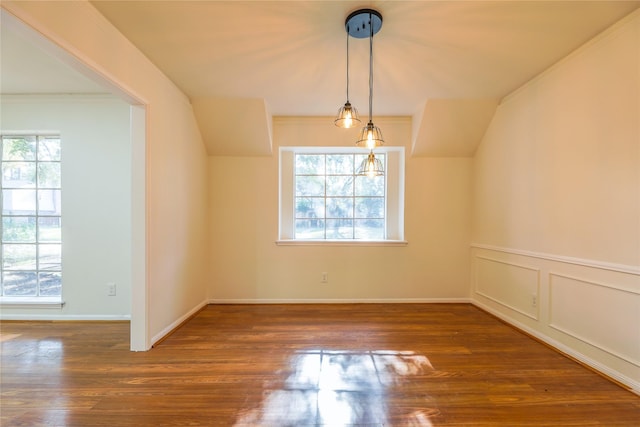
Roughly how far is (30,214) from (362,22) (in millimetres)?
3854

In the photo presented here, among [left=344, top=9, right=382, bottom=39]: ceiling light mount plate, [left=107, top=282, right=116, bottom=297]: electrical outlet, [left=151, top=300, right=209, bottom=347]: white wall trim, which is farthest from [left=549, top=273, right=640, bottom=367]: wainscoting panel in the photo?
[left=107, top=282, right=116, bottom=297]: electrical outlet

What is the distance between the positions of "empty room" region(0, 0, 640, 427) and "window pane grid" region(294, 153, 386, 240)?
3cm

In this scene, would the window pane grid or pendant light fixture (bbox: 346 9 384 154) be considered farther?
the window pane grid

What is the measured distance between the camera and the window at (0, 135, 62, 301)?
9.42ft

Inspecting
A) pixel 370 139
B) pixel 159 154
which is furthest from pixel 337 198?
pixel 159 154

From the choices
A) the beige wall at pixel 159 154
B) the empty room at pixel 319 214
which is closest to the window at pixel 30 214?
the empty room at pixel 319 214

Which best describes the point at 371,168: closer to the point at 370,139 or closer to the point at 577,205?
the point at 370,139

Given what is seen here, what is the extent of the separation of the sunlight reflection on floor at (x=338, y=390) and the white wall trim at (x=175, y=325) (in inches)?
49.9

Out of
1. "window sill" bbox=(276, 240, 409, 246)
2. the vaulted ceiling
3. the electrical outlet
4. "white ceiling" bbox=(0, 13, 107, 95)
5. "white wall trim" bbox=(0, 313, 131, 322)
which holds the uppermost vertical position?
the vaulted ceiling

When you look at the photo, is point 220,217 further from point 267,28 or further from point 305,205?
point 267,28

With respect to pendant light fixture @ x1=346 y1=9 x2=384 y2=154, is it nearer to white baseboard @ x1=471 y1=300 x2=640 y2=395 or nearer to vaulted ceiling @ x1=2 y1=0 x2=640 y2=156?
vaulted ceiling @ x1=2 y1=0 x2=640 y2=156

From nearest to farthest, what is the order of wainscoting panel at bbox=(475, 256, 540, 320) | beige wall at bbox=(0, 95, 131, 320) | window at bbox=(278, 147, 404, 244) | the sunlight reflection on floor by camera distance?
the sunlight reflection on floor
wainscoting panel at bbox=(475, 256, 540, 320)
beige wall at bbox=(0, 95, 131, 320)
window at bbox=(278, 147, 404, 244)

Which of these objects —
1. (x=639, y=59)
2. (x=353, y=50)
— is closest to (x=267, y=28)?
(x=353, y=50)

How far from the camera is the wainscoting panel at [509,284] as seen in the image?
2560 mm
